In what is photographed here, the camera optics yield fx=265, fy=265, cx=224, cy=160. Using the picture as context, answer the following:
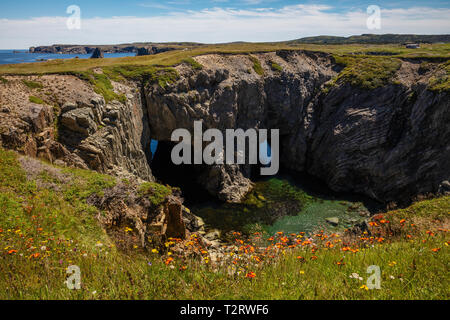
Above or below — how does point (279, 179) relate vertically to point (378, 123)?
below

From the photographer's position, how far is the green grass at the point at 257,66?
42872 millimetres

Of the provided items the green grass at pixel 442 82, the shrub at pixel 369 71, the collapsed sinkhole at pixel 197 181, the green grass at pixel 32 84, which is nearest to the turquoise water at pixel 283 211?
the collapsed sinkhole at pixel 197 181

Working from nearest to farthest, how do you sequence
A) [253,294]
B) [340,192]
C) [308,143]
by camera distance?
1. [253,294]
2. [340,192]
3. [308,143]

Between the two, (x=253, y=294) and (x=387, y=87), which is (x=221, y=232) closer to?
(x=253, y=294)

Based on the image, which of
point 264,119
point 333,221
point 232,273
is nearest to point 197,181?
point 264,119

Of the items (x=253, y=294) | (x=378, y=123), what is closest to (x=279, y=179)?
(x=378, y=123)

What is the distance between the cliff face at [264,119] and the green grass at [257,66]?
17 centimetres

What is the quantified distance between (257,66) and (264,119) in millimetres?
8761

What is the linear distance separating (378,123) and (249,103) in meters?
18.9

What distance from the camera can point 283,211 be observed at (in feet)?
103

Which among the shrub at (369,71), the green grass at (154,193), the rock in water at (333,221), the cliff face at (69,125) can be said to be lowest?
the rock in water at (333,221)

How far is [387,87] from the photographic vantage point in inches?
1585

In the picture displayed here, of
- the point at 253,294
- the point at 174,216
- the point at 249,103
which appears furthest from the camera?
the point at 249,103

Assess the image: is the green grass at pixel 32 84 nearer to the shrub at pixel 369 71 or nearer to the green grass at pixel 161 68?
the green grass at pixel 161 68
